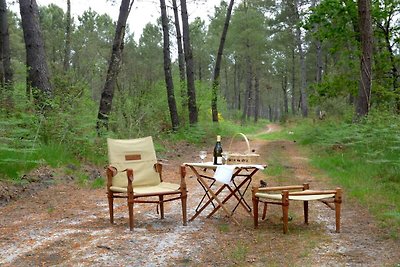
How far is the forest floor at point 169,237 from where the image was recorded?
3592 millimetres

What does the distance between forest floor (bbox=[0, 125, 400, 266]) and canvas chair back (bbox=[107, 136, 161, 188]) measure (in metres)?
0.43

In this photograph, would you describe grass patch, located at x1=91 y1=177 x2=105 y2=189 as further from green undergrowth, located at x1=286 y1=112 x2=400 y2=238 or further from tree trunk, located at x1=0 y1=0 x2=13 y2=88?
tree trunk, located at x1=0 y1=0 x2=13 y2=88

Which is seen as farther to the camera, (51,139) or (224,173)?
(51,139)

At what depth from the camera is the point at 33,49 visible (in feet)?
30.7

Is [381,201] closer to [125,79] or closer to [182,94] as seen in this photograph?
[125,79]

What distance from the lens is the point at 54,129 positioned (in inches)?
320

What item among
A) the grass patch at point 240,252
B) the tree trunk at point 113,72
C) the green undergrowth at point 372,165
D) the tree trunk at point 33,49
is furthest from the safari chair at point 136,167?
the tree trunk at point 113,72

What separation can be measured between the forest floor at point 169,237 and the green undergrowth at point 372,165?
220 mm

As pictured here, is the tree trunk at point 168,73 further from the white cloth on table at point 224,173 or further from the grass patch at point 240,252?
the grass patch at point 240,252

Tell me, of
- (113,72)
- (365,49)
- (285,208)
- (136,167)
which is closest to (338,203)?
(285,208)

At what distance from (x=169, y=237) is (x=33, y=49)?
6629 mm

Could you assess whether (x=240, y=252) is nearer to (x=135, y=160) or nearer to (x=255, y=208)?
(x=255, y=208)

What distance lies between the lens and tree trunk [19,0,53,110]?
9250 mm

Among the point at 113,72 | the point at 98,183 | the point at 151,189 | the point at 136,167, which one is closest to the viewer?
the point at 151,189
